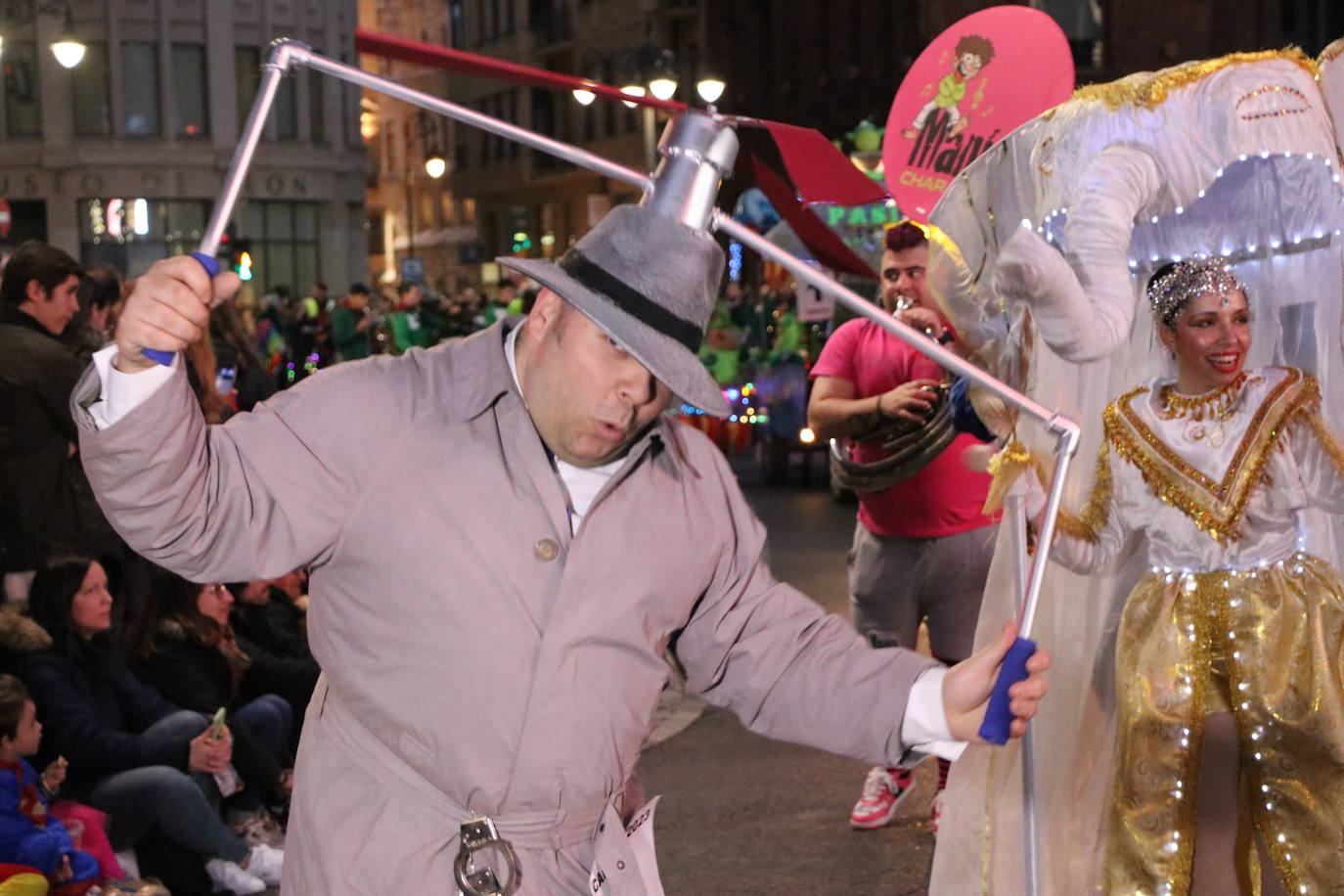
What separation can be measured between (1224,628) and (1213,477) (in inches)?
16.3

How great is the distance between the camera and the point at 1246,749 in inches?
184

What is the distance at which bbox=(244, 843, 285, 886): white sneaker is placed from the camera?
5777 mm

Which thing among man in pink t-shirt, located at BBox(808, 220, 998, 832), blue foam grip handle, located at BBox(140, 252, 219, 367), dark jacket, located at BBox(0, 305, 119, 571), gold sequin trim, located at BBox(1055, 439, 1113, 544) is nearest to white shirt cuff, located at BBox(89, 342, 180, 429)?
blue foam grip handle, located at BBox(140, 252, 219, 367)

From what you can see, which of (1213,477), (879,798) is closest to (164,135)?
(879,798)

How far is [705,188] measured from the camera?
2.80 meters

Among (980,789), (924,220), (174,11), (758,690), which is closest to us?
(758,690)

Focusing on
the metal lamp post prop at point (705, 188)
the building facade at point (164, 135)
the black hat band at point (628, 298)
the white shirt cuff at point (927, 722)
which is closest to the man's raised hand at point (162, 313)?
the metal lamp post prop at point (705, 188)

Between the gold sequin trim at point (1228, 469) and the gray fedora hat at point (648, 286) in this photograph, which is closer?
the gray fedora hat at point (648, 286)

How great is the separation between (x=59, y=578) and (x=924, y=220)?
314 centimetres

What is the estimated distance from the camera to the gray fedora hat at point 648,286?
269cm

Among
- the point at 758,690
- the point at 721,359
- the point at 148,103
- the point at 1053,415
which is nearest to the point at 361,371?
the point at 758,690

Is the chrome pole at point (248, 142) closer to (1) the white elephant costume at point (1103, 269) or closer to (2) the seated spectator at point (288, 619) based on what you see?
(1) the white elephant costume at point (1103, 269)

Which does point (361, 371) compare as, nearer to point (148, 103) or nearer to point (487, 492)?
point (487, 492)

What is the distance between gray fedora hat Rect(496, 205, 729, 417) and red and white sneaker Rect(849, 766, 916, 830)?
12.4 ft
